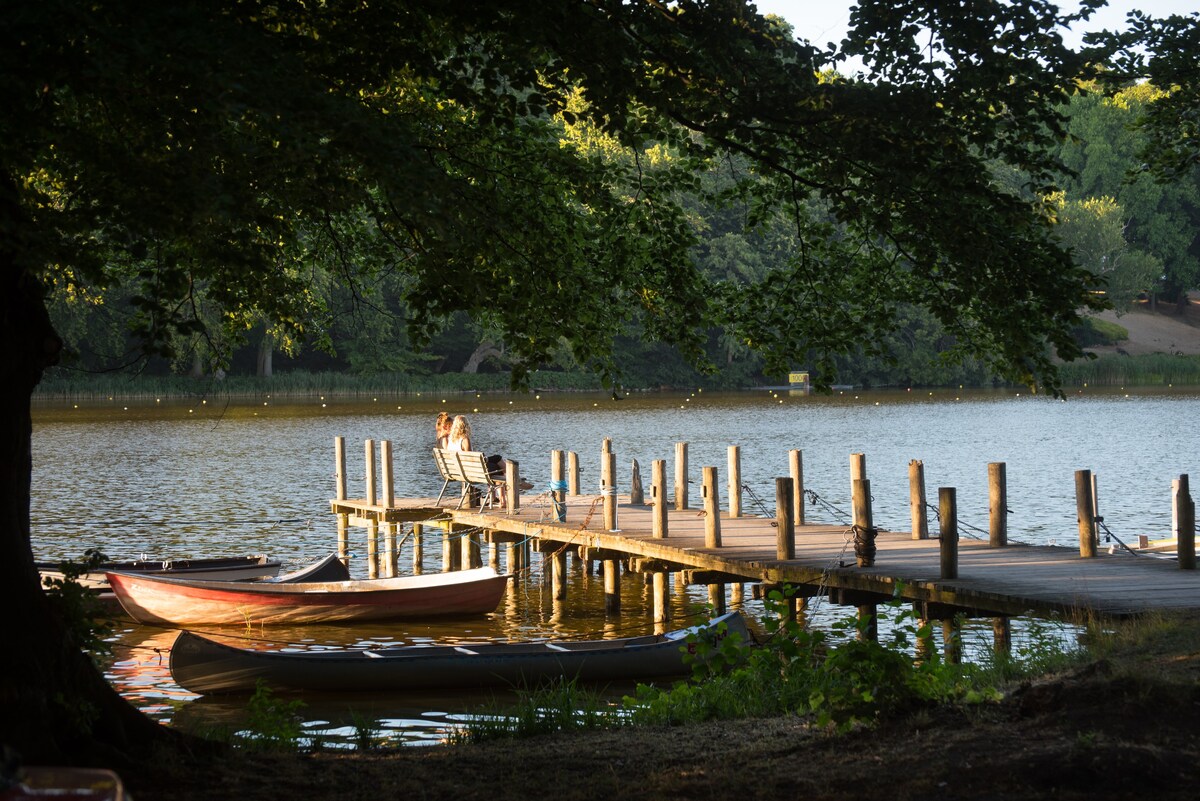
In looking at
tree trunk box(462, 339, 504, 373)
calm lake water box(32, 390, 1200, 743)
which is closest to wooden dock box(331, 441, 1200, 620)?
calm lake water box(32, 390, 1200, 743)

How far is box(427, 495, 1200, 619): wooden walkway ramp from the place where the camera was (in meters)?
12.2

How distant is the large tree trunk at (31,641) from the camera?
6375 millimetres

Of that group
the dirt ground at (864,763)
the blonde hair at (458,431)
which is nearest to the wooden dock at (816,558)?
the blonde hair at (458,431)

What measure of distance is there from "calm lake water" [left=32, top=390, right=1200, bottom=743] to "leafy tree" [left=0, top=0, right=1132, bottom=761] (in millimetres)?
4333

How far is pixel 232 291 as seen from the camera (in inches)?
374

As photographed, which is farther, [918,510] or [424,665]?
[918,510]

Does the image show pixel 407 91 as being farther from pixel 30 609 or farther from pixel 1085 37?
pixel 1085 37

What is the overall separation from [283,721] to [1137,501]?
74.3ft

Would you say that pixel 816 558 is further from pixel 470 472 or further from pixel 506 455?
pixel 506 455

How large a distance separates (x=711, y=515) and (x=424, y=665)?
4954 millimetres

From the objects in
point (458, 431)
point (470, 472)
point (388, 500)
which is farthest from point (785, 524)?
point (388, 500)

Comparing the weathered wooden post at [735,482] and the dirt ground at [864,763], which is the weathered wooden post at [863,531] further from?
the dirt ground at [864,763]

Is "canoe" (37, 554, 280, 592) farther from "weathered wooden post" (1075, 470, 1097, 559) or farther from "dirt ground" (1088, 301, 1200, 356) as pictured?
"dirt ground" (1088, 301, 1200, 356)

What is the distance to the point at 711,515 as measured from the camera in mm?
16516
